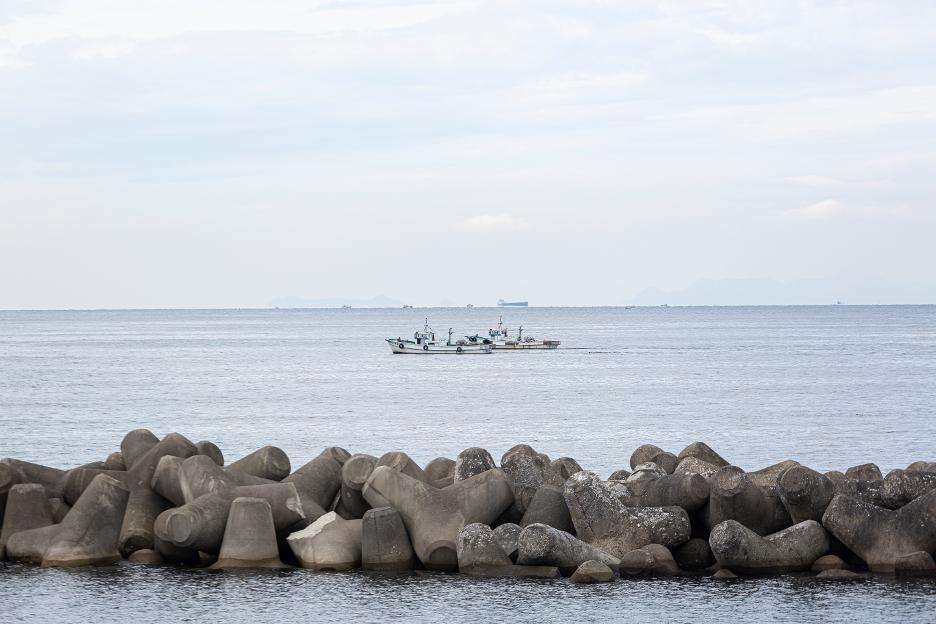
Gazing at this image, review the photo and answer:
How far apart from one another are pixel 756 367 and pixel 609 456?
5720 cm

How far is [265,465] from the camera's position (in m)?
20.4

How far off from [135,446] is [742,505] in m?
9.90

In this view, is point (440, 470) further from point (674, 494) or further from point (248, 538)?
point (674, 494)

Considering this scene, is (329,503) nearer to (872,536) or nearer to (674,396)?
(872,536)

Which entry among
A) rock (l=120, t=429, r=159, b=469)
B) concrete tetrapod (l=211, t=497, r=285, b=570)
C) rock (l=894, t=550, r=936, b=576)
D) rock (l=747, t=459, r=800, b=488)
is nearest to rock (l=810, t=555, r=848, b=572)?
rock (l=894, t=550, r=936, b=576)

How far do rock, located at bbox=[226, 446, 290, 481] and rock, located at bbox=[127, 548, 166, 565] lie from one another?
2.32 meters

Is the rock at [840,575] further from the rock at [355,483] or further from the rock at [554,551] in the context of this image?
the rock at [355,483]

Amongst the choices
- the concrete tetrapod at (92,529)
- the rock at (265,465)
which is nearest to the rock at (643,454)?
the rock at (265,465)

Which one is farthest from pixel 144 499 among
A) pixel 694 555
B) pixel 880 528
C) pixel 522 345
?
pixel 522 345

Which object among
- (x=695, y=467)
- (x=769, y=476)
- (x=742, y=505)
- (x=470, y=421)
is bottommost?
(x=470, y=421)

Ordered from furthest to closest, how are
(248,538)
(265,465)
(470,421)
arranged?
(470,421), (265,465), (248,538)

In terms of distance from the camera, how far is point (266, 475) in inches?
805

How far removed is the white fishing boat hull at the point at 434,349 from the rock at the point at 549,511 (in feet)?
327

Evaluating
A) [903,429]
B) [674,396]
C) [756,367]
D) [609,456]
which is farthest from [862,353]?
[609,456]
